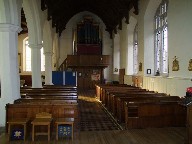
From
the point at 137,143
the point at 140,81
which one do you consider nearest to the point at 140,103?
the point at 137,143

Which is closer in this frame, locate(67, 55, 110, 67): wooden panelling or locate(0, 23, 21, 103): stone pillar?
locate(0, 23, 21, 103): stone pillar

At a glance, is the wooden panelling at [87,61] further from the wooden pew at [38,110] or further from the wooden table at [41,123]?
the wooden table at [41,123]

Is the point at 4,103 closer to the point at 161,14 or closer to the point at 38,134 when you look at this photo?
the point at 38,134

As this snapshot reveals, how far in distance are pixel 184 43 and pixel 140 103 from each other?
2899 mm

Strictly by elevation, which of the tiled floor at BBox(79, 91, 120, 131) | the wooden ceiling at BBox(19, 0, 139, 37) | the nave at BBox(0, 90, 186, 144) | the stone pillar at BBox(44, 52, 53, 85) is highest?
the wooden ceiling at BBox(19, 0, 139, 37)

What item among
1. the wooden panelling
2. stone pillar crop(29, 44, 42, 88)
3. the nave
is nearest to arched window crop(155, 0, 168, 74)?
the nave

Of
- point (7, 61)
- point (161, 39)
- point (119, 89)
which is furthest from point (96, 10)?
point (7, 61)

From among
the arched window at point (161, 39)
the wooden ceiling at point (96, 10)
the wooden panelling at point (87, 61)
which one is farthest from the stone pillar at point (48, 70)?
the arched window at point (161, 39)

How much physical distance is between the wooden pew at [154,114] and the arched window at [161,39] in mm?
4282

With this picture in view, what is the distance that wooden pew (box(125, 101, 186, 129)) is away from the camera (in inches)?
253

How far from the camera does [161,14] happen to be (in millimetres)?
11141

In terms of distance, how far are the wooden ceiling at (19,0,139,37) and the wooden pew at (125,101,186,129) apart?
7298 mm

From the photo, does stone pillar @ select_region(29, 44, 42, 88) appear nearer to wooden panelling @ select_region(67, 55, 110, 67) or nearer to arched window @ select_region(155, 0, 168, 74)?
arched window @ select_region(155, 0, 168, 74)

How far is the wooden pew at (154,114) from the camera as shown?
642 cm
